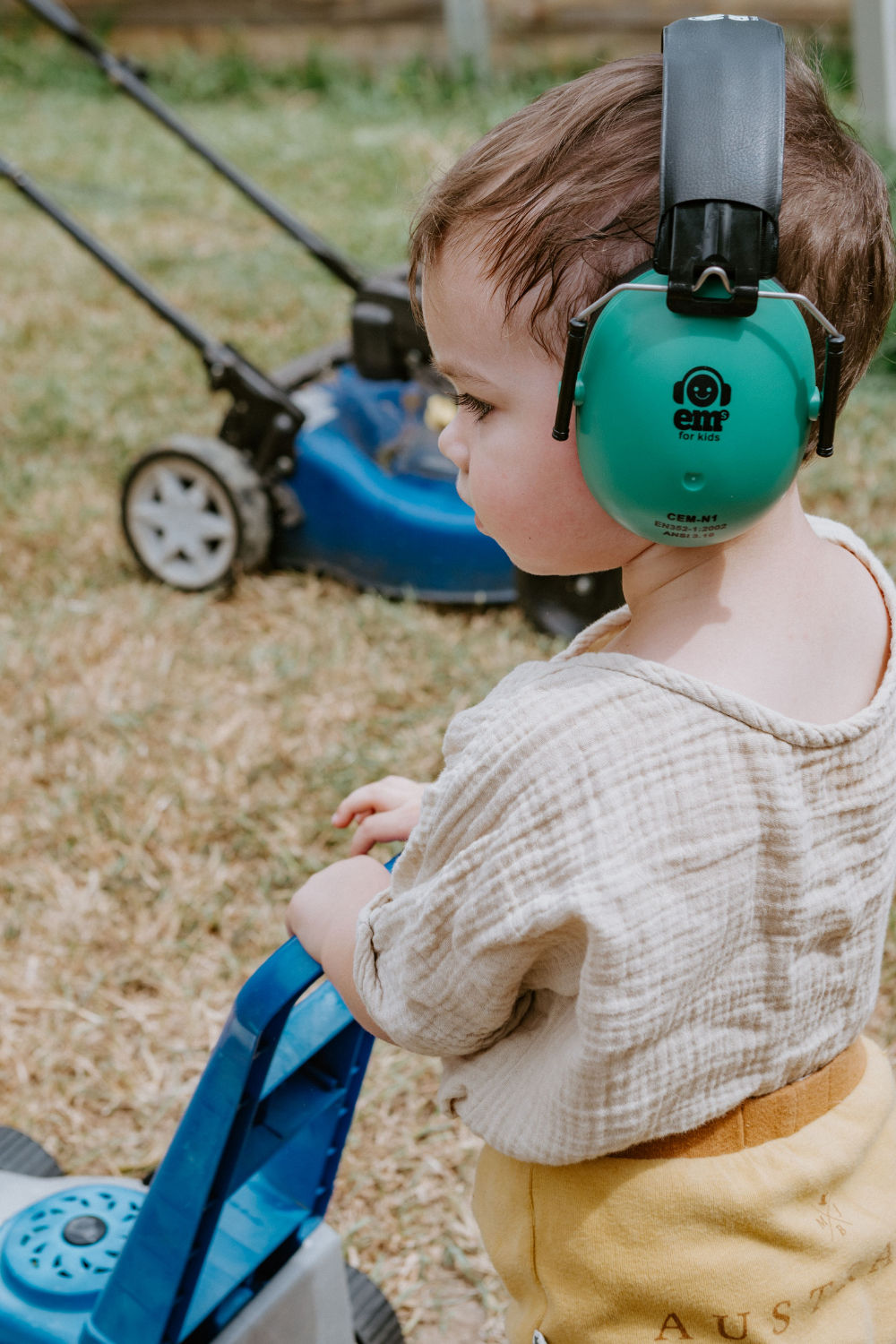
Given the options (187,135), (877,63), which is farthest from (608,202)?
(877,63)

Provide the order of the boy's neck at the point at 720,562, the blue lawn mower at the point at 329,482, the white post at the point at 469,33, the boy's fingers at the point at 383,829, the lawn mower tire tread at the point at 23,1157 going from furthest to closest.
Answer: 1. the white post at the point at 469,33
2. the blue lawn mower at the point at 329,482
3. the lawn mower tire tread at the point at 23,1157
4. the boy's fingers at the point at 383,829
5. the boy's neck at the point at 720,562

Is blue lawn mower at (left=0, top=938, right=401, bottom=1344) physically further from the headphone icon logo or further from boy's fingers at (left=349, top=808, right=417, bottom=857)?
the headphone icon logo

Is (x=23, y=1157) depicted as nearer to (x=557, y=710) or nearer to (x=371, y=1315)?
(x=371, y=1315)

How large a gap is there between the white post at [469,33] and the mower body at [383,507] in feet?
16.4

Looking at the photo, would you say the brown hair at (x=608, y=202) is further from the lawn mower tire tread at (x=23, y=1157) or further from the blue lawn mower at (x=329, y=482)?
the blue lawn mower at (x=329, y=482)

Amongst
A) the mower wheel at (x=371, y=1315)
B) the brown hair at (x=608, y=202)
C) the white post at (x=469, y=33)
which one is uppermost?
the white post at (x=469, y=33)

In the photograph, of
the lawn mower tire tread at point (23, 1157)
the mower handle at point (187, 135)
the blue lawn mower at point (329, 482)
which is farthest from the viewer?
the mower handle at point (187, 135)

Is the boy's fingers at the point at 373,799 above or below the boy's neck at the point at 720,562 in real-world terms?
below

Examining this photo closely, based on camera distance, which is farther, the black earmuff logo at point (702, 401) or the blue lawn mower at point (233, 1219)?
the blue lawn mower at point (233, 1219)

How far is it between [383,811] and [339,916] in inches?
6.4

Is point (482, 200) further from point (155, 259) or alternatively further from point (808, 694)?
point (155, 259)

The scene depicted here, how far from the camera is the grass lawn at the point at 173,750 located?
1627mm

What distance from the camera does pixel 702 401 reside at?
2.34 ft

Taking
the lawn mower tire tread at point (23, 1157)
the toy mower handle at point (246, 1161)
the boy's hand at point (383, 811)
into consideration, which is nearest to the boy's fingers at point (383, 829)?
the boy's hand at point (383, 811)
